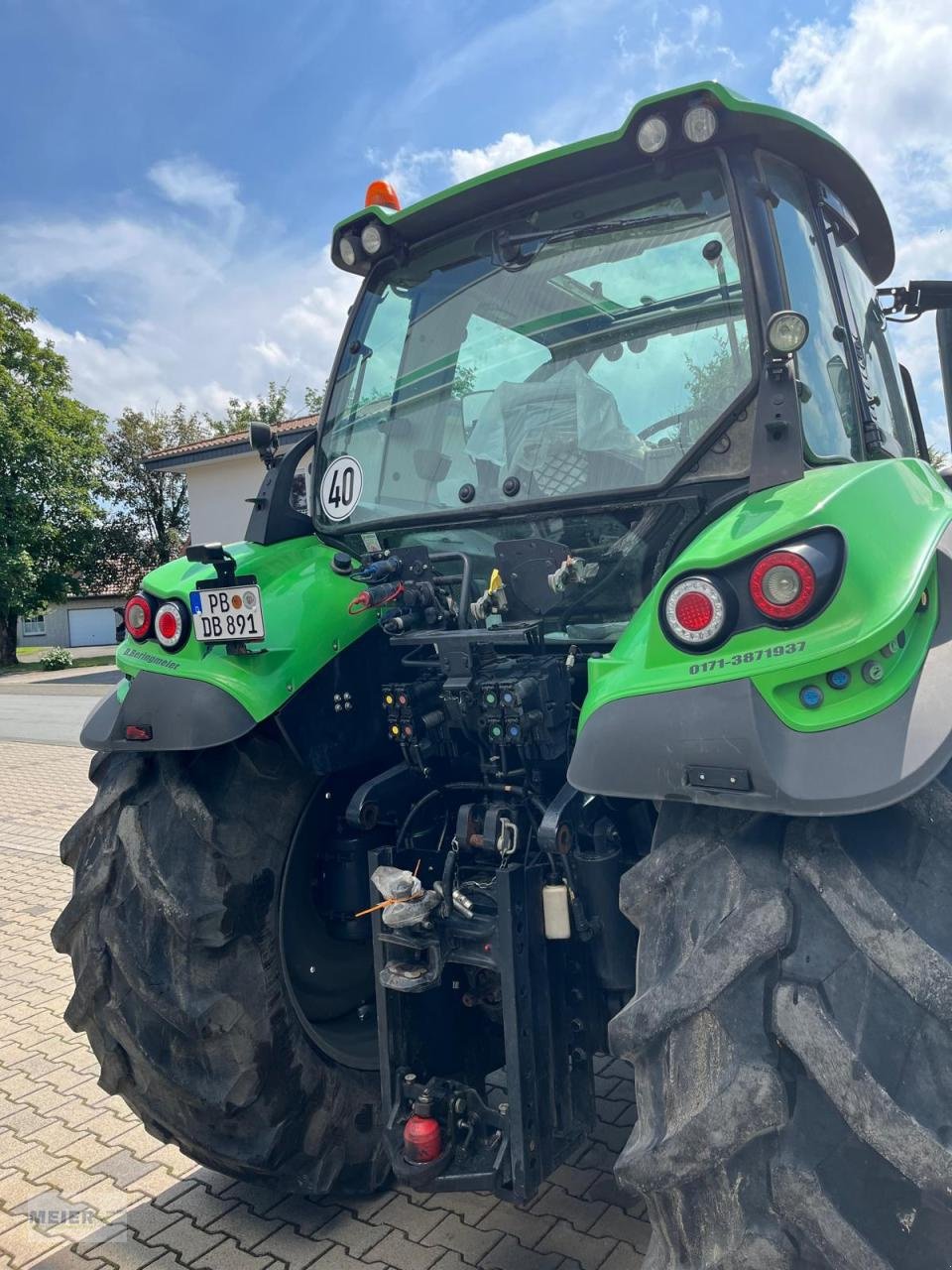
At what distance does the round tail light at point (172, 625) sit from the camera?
8.29 feet

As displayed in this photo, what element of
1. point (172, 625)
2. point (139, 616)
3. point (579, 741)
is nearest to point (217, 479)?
point (139, 616)

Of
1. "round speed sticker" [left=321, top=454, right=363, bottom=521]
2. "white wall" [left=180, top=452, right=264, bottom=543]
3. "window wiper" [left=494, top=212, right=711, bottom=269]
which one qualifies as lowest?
"round speed sticker" [left=321, top=454, right=363, bottom=521]

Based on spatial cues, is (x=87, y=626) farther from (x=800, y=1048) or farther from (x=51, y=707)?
(x=800, y=1048)

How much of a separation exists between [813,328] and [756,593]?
1.08 m

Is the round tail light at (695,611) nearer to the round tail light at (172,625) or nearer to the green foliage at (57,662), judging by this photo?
the round tail light at (172,625)

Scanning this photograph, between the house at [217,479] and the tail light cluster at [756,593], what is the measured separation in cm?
2267

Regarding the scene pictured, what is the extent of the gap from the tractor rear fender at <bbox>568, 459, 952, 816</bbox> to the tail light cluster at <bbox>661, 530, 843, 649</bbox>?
2 cm

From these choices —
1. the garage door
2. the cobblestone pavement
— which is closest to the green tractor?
the cobblestone pavement

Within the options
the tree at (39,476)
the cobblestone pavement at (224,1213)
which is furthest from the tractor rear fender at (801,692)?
the tree at (39,476)

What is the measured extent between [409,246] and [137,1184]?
3.00 m

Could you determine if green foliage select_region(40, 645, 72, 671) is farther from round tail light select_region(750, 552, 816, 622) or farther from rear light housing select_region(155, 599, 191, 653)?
round tail light select_region(750, 552, 816, 622)

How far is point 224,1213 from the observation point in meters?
2.86

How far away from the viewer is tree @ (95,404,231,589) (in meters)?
39.1

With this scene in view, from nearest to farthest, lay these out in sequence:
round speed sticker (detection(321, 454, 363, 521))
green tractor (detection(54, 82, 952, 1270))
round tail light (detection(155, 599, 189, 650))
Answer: green tractor (detection(54, 82, 952, 1270)) < round tail light (detection(155, 599, 189, 650)) < round speed sticker (detection(321, 454, 363, 521))
